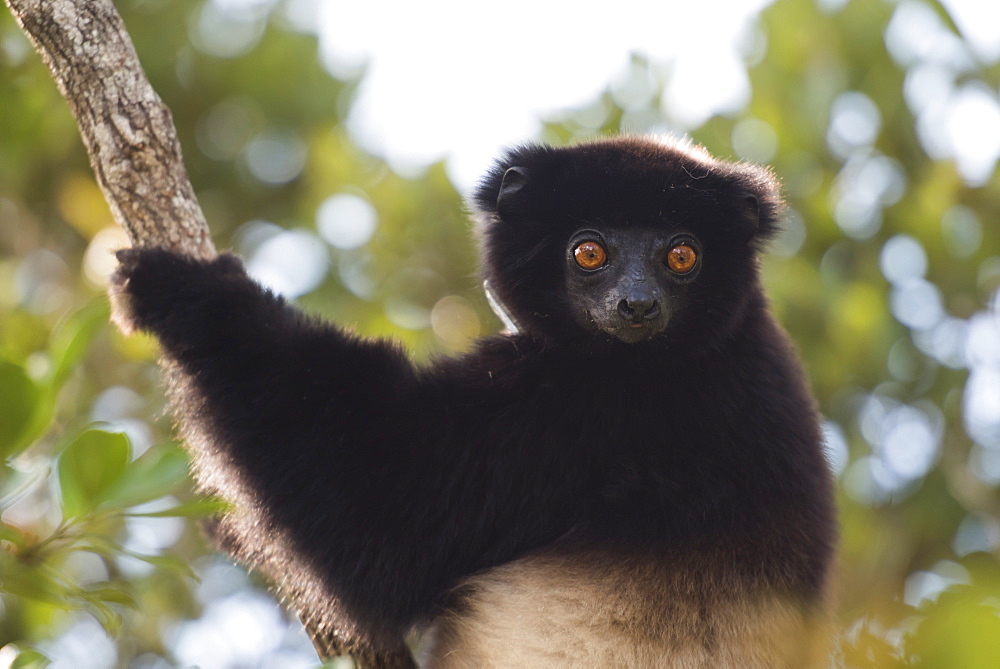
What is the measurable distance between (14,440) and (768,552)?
2.87 meters

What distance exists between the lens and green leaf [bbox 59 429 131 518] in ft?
10.2

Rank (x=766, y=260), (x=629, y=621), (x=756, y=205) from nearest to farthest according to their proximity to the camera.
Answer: (x=629, y=621) → (x=756, y=205) → (x=766, y=260)

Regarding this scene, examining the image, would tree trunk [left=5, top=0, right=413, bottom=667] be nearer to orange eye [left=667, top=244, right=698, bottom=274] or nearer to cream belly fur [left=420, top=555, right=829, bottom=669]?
cream belly fur [left=420, top=555, right=829, bottom=669]

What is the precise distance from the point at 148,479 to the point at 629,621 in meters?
1.91

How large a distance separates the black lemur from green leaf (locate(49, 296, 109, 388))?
20.4 inches

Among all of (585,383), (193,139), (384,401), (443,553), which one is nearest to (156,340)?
(384,401)

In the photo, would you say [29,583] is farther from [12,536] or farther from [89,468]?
[89,468]

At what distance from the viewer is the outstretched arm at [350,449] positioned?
3912 millimetres

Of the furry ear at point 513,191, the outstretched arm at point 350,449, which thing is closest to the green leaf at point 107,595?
the outstretched arm at point 350,449

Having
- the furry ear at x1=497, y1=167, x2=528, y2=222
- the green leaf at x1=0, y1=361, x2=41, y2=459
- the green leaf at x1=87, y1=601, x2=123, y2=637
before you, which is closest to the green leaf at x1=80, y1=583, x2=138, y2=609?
the green leaf at x1=87, y1=601, x2=123, y2=637

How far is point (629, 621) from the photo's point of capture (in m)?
3.72

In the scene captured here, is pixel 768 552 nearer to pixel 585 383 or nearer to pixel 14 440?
pixel 585 383

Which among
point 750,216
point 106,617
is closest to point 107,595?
point 106,617

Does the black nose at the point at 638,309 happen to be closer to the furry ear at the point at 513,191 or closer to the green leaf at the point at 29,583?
the furry ear at the point at 513,191
